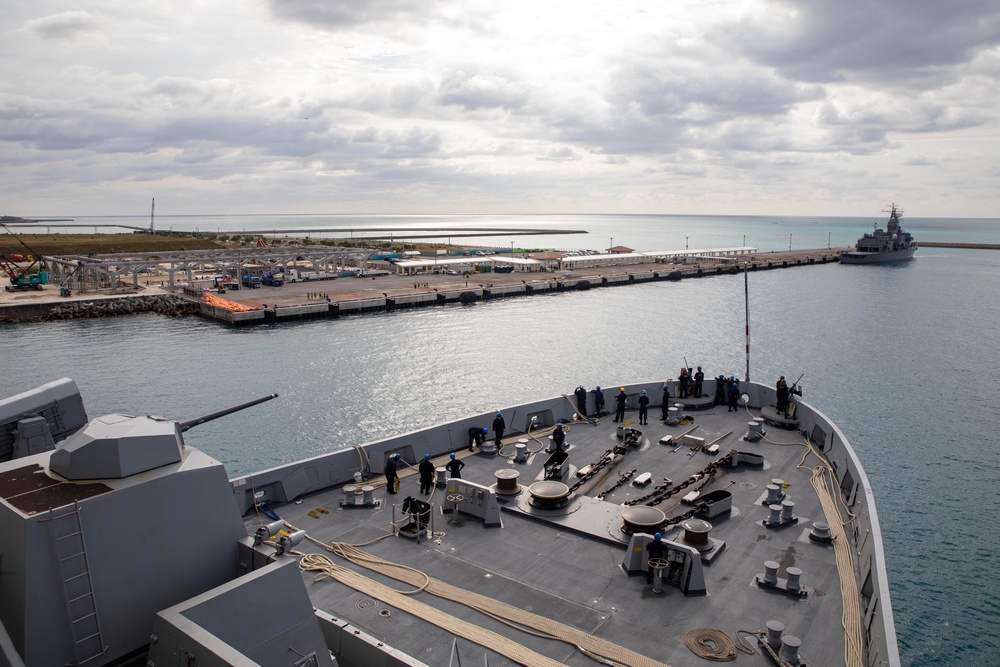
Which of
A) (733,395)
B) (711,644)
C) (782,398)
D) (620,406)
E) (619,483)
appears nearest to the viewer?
(711,644)

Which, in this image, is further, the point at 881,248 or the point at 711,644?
the point at 881,248

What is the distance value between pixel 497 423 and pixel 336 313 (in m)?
50.7

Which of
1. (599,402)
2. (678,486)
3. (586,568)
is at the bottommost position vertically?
(586,568)

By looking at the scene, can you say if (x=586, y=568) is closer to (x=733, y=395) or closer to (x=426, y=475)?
(x=426, y=475)

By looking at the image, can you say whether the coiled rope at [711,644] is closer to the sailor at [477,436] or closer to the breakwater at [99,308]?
the sailor at [477,436]

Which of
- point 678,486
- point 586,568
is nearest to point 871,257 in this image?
point 678,486

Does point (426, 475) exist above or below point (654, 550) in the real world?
above

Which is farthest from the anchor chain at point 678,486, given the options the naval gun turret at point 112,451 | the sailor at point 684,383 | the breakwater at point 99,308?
the breakwater at point 99,308

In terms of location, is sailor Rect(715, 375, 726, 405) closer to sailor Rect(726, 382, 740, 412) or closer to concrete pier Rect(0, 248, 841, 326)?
sailor Rect(726, 382, 740, 412)

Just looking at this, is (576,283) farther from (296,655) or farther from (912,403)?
(296,655)

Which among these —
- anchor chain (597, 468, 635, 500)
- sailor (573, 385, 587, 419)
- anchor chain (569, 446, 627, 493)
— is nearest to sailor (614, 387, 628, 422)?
sailor (573, 385, 587, 419)

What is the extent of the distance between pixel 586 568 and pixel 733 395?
10.5 meters

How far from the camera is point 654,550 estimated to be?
10.1 metres

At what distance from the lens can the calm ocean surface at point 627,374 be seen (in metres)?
20.1
